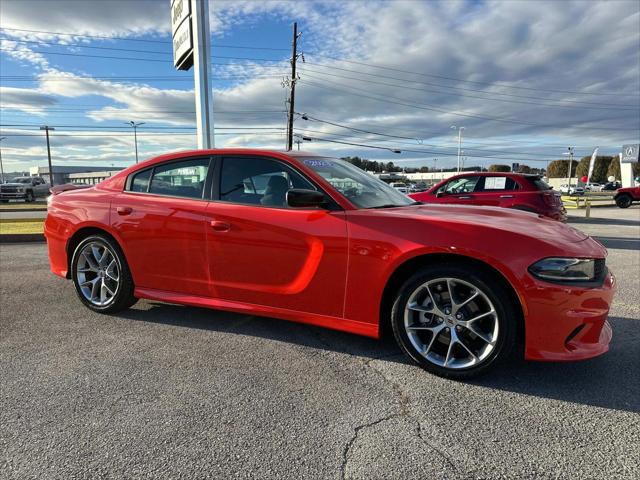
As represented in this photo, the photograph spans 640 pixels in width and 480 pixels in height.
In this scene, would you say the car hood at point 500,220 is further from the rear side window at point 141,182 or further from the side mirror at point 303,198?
the rear side window at point 141,182

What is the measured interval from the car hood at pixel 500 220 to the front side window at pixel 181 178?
64.3 inches

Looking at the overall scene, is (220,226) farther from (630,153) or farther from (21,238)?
(630,153)

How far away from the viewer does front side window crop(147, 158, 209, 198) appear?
385cm

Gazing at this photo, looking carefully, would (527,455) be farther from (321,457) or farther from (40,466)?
(40,466)

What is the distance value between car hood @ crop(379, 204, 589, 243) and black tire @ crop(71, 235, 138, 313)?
245 centimetres

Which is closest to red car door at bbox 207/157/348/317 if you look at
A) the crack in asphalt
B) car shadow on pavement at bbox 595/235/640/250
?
the crack in asphalt

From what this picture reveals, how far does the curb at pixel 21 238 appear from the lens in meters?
9.32

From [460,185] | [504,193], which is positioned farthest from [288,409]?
[460,185]

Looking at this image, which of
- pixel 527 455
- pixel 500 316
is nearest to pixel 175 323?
pixel 500 316

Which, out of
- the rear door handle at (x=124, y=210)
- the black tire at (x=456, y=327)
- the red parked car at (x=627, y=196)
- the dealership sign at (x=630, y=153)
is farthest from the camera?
the dealership sign at (x=630, y=153)

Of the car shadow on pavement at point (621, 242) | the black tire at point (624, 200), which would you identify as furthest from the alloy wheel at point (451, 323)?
the black tire at point (624, 200)

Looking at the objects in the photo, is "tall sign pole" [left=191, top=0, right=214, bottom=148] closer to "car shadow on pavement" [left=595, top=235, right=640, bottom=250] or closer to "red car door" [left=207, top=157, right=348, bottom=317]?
"red car door" [left=207, top=157, right=348, bottom=317]

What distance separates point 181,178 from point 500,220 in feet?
8.75

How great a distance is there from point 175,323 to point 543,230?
3.10m
